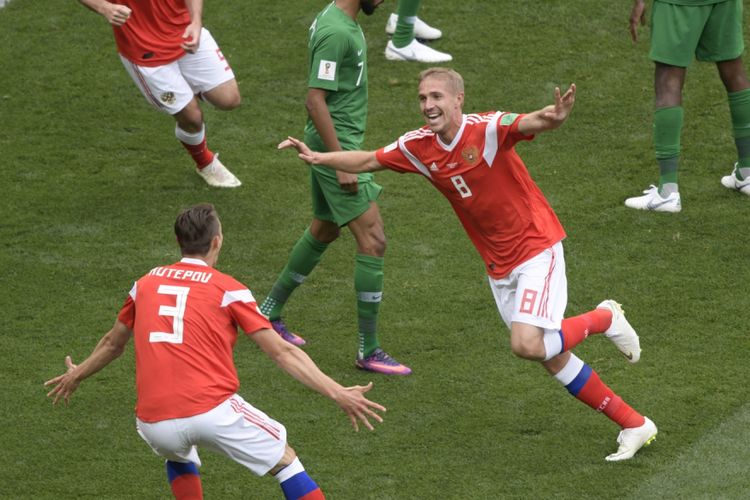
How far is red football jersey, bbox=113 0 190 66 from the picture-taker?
9.34 metres

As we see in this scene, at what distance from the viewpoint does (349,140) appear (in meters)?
7.62

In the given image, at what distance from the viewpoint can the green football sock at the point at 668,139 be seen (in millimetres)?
9023

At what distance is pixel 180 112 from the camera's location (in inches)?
371

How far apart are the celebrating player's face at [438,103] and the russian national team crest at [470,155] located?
14 cm

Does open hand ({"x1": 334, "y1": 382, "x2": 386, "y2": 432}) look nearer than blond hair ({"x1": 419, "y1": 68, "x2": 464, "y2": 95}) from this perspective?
Yes

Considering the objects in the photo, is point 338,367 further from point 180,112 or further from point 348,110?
point 180,112

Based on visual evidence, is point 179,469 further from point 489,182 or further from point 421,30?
point 421,30

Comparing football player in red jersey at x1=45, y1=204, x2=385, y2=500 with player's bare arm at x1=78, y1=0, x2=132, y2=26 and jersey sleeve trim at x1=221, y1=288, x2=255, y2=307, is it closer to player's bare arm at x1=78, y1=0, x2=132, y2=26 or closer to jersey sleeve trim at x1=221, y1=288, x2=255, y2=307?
jersey sleeve trim at x1=221, y1=288, x2=255, y2=307

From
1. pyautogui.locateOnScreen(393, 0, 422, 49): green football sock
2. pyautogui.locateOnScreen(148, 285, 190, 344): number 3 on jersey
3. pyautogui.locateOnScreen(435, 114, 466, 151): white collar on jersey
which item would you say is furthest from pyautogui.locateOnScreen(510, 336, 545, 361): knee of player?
pyautogui.locateOnScreen(393, 0, 422, 49): green football sock

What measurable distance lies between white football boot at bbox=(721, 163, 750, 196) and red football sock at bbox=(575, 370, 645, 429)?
3.40 m

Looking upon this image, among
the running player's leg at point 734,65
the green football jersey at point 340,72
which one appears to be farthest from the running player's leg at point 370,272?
the running player's leg at point 734,65

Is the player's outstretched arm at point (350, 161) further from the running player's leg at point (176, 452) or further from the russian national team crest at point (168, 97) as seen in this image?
the russian national team crest at point (168, 97)

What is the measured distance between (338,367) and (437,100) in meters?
2.01

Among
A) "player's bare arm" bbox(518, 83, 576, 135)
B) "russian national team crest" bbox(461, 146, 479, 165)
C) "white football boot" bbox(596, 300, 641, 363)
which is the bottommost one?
"white football boot" bbox(596, 300, 641, 363)
